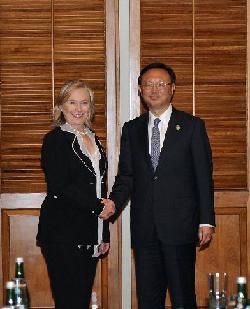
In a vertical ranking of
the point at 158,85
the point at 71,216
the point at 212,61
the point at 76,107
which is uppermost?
the point at 212,61

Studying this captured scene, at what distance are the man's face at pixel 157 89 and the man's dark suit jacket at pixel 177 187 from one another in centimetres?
9

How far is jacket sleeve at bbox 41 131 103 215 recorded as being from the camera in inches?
108

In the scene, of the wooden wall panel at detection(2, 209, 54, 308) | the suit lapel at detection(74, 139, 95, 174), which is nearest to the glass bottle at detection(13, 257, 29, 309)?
the suit lapel at detection(74, 139, 95, 174)

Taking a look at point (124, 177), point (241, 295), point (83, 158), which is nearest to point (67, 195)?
point (83, 158)

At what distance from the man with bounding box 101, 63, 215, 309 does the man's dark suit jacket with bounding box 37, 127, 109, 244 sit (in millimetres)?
187

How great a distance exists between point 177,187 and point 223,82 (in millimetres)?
907

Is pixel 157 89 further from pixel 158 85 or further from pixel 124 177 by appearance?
pixel 124 177

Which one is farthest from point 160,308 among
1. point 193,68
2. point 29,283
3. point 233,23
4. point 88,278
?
point 233,23

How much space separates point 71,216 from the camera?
2.78m

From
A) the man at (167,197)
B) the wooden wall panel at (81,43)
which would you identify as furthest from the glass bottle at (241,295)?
the wooden wall panel at (81,43)

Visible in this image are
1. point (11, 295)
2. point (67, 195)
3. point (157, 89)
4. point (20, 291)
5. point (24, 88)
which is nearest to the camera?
point (11, 295)

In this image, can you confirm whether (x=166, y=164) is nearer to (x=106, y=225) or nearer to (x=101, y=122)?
(x=106, y=225)

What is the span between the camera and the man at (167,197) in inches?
115

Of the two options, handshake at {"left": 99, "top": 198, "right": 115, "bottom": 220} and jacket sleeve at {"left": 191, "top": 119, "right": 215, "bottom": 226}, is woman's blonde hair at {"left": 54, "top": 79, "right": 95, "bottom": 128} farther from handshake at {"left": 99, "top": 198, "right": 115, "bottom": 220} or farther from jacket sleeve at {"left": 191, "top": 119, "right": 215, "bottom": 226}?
jacket sleeve at {"left": 191, "top": 119, "right": 215, "bottom": 226}
